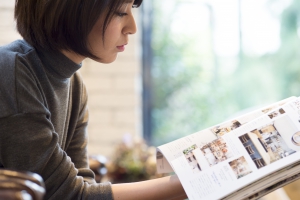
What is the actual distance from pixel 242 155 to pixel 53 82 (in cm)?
45

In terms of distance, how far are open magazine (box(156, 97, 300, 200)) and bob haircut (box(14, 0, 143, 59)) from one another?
296 mm

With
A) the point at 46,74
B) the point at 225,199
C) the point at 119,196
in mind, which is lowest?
the point at 225,199

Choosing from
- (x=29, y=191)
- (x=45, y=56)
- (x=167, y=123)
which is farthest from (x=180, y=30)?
(x=29, y=191)

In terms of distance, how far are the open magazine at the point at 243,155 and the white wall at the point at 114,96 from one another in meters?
1.50

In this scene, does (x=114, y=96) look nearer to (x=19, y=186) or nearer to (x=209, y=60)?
(x=209, y=60)

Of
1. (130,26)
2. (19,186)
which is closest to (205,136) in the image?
(130,26)

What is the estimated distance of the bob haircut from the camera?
94 cm

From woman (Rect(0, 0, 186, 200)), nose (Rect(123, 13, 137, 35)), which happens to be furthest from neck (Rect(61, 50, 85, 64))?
nose (Rect(123, 13, 137, 35))

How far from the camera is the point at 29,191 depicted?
55 cm

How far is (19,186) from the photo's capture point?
1.77 feet

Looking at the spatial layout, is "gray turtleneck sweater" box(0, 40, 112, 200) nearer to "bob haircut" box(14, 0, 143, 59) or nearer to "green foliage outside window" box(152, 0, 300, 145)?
"bob haircut" box(14, 0, 143, 59)

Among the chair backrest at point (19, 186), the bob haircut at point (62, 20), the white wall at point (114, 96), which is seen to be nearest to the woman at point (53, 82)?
the bob haircut at point (62, 20)

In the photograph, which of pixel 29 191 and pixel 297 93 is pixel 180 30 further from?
pixel 29 191

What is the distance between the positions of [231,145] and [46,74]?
1.42ft
